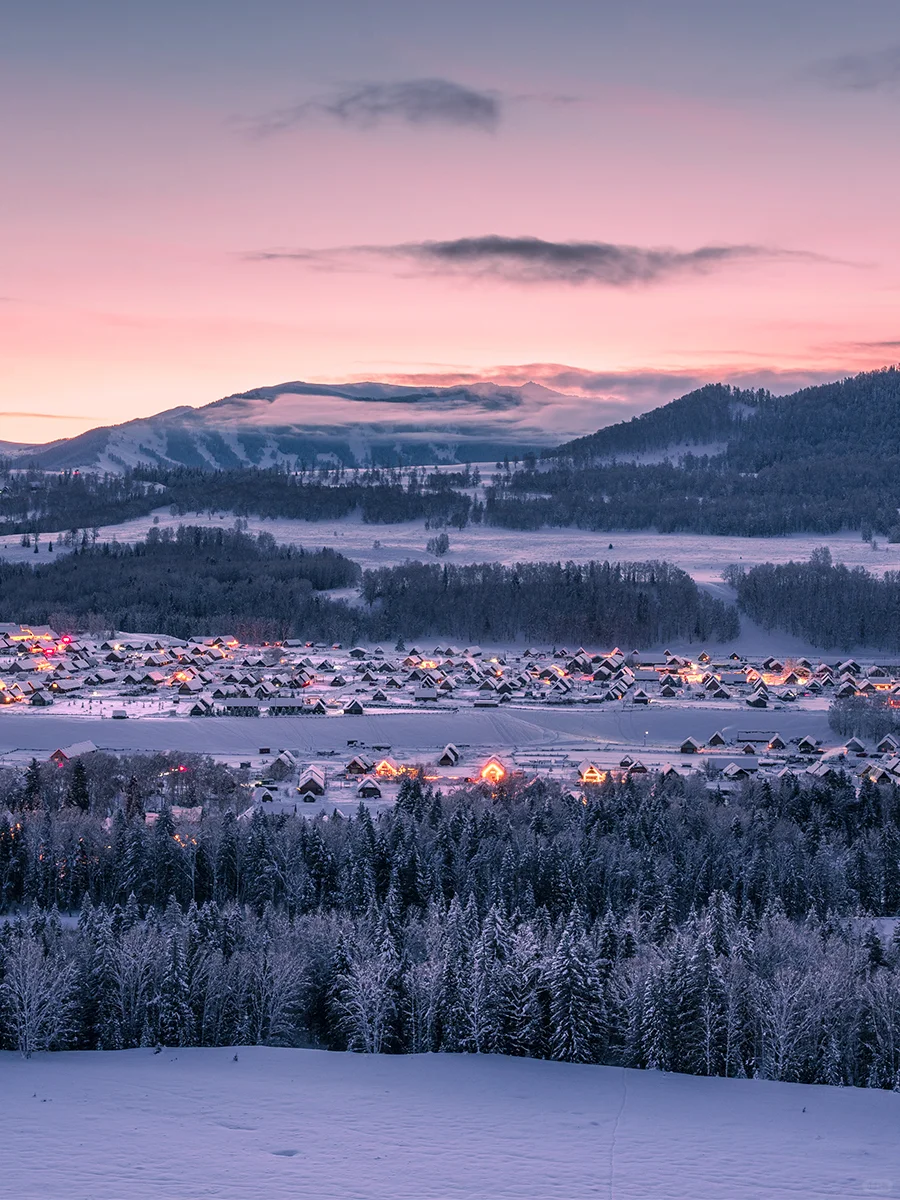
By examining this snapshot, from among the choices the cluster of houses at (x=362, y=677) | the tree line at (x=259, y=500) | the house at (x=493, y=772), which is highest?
the tree line at (x=259, y=500)

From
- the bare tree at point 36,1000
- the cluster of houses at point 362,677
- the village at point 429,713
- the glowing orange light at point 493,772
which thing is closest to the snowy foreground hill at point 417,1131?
the bare tree at point 36,1000

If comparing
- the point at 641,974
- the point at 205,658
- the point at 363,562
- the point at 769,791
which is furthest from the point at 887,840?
the point at 363,562

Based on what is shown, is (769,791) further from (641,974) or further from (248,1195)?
(248,1195)

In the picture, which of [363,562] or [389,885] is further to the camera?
[363,562]

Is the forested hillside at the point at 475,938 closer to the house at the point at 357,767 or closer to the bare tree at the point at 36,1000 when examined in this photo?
the bare tree at the point at 36,1000

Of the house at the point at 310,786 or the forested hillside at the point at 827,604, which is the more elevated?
the forested hillside at the point at 827,604

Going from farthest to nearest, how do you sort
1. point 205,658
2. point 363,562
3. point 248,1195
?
1. point 363,562
2. point 205,658
3. point 248,1195
